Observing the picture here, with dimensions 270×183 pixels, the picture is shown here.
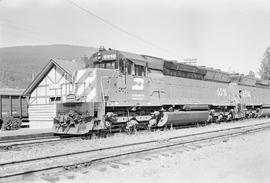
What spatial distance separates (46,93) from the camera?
27.1m

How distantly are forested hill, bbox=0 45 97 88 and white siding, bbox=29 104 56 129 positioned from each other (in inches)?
988

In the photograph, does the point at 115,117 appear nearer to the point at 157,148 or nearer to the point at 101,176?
the point at 157,148

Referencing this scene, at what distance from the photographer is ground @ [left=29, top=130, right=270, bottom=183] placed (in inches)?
237

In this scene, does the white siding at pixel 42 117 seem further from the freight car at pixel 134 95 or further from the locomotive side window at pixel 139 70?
the locomotive side window at pixel 139 70

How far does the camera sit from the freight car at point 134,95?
40.3 feet

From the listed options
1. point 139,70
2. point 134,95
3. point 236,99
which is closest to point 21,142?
point 134,95

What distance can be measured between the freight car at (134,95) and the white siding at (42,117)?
13.8m

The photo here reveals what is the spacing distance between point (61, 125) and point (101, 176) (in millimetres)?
6596

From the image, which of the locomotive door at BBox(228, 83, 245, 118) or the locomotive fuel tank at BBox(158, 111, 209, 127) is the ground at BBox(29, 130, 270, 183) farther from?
the locomotive door at BBox(228, 83, 245, 118)

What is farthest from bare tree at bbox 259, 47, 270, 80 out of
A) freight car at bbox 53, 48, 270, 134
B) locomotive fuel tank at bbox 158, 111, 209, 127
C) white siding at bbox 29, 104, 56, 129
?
white siding at bbox 29, 104, 56, 129

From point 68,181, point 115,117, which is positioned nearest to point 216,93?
point 115,117

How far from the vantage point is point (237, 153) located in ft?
29.6

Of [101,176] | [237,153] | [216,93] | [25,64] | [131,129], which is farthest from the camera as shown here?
[25,64]

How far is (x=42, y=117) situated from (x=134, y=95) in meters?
15.8
